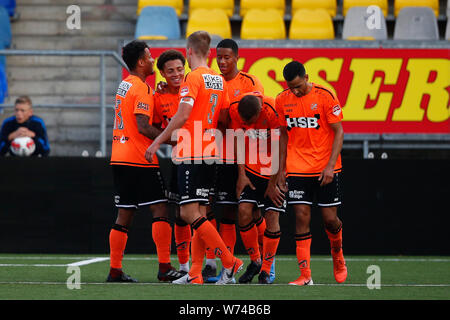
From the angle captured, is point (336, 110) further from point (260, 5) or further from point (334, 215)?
point (260, 5)

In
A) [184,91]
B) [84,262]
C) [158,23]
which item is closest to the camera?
[184,91]

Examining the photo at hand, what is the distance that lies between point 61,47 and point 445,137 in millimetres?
6610

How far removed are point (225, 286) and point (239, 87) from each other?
6.07 ft

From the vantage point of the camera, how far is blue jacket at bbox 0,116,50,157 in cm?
1034

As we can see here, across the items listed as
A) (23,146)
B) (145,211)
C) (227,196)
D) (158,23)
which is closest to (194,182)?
(227,196)

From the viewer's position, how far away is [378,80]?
1170 cm

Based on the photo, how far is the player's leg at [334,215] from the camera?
7055mm

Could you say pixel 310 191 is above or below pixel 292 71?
below

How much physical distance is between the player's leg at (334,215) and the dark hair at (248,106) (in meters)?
0.89

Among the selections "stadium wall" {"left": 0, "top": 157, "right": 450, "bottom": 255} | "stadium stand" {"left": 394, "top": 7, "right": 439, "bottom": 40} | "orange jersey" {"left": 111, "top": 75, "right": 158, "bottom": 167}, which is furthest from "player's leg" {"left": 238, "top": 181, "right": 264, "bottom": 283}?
"stadium stand" {"left": 394, "top": 7, "right": 439, "bottom": 40}

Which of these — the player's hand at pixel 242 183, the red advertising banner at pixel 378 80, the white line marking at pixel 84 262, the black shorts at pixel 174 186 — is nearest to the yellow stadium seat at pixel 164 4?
the red advertising banner at pixel 378 80

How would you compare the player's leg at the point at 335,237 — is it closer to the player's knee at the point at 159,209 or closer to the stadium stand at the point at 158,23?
the player's knee at the point at 159,209

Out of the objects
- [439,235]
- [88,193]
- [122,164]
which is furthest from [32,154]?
[439,235]

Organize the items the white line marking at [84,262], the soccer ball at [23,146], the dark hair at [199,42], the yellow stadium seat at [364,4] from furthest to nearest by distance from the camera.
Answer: the yellow stadium seat at [364,4]
the soccer ball at [23,146]
the white line marking at [84,262]
the dark hair at [199,42]
